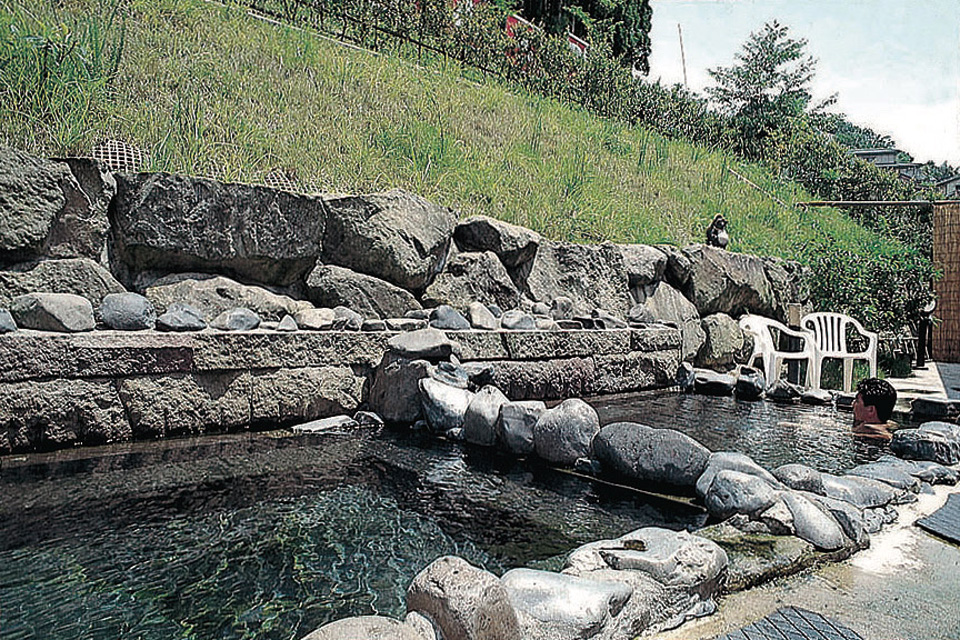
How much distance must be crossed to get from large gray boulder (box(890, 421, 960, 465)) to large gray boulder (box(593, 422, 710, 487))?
138cm

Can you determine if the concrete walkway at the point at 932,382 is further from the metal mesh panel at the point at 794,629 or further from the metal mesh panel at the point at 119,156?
the metal mesh panel at the point at 119,156

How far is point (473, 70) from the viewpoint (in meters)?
10.1

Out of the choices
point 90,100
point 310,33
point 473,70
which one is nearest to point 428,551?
point 90,100

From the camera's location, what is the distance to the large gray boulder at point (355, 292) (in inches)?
175

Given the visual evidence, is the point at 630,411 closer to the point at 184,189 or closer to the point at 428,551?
the point at 428,551

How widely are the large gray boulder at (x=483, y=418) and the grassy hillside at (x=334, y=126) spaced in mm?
2263

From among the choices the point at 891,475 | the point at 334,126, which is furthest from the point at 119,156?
the point at 891,475

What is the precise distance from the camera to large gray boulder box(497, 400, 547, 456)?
3.25 metres

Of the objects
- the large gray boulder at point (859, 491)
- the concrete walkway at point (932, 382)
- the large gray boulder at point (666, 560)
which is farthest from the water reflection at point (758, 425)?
the concrete walkway at point (932, 382)

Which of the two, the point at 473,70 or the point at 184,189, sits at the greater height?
the point at 473,70

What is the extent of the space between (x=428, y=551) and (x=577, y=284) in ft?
13.5

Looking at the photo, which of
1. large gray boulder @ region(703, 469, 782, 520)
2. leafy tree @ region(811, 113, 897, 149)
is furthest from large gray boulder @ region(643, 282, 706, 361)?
leafy tree @ region(811, 113, 897, 149)

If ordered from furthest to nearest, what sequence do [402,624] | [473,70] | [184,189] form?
1. [473,70]
2. [184,189]
3. [402,624]

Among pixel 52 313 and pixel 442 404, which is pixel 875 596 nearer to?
pixel 442 404
